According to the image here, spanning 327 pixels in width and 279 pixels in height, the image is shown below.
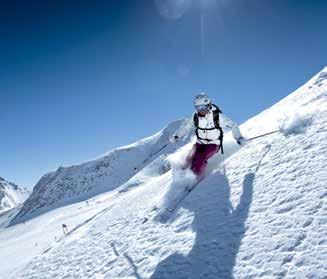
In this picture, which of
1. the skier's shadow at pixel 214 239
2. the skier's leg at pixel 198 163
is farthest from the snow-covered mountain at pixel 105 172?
the skier's shadow at pixel 214 239

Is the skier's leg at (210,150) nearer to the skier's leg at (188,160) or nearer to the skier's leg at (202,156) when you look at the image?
the skier's leg at (202,156)

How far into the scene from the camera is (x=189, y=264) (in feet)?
21.4

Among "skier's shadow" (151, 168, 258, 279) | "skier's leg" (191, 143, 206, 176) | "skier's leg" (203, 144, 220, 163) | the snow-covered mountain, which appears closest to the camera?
"skier's shadow" (151, 168, 258, 279)

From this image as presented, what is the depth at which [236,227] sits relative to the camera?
7.00 m

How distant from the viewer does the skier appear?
11414mm

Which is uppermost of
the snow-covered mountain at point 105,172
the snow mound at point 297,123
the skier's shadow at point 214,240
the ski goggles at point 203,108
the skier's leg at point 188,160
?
the snow-covered mountain at point 105,172

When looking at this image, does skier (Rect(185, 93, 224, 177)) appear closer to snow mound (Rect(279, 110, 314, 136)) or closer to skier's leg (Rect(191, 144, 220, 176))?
skier's leg (Rect(191, 144, 220, 176))

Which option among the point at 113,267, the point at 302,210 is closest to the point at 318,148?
the point at 302,210

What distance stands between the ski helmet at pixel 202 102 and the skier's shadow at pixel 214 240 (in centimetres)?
363

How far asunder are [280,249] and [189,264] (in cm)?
191

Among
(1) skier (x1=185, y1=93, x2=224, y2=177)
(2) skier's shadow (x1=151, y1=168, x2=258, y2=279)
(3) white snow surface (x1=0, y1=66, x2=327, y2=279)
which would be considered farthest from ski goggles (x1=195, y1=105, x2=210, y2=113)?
(2) skier's shadow (x1=151, y1=168, x2=258, y2=279)

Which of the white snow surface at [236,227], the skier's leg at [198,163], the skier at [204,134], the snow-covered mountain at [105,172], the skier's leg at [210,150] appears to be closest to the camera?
the white snow surface at [236,227]

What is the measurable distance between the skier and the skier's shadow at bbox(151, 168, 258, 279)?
2389mm

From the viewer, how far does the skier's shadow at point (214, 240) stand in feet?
20.1
